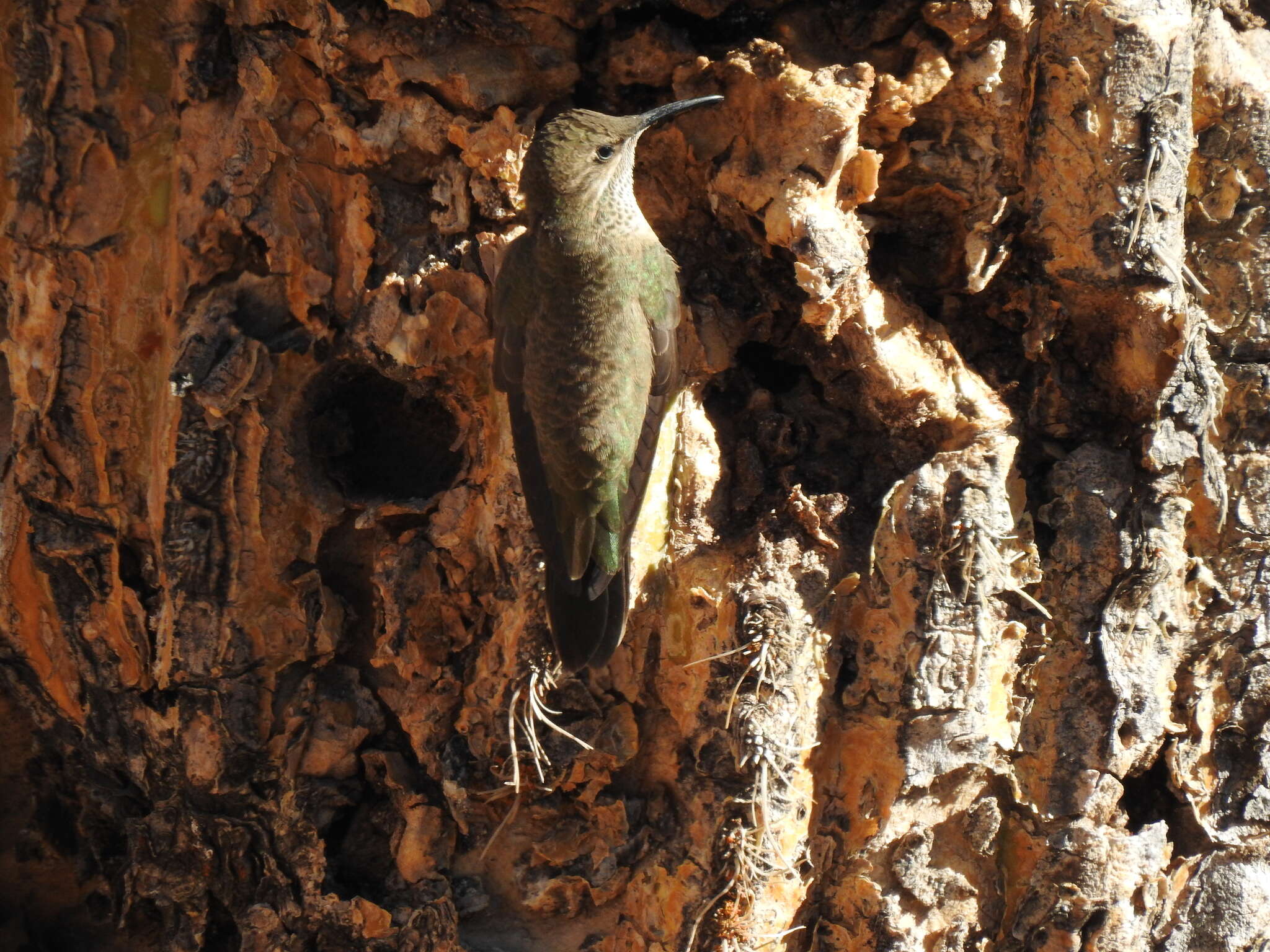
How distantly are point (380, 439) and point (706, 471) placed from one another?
0.93 m

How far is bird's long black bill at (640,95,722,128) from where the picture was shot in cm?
243

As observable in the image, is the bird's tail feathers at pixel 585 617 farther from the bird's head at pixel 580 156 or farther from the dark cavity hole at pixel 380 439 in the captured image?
the bird's head at pixel 580 156

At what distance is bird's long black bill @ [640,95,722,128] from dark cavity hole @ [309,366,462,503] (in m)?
0.90

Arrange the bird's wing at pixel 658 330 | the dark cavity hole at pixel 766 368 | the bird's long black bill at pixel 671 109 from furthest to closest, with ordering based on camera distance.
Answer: the dark cavity hole at pixel 766 368 < the bird's wing at pixel 658 330 < the bird's long black bill at pixel 671 109

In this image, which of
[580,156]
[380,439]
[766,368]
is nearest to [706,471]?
[766,368]

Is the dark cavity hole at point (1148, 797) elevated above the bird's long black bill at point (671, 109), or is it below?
below

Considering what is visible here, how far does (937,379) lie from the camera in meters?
2.54

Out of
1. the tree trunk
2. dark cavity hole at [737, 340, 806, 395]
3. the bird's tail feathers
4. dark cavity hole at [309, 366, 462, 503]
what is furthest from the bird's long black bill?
the bird's tail feathers

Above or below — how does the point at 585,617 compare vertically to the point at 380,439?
below

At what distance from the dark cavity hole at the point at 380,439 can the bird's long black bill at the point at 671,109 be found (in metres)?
0.90

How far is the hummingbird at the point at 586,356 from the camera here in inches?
96.6

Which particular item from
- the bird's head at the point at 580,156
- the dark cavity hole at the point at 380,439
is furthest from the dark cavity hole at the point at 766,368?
the dark cavity hole at the point at 380,439

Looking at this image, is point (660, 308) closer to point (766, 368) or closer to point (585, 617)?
point (766, 368)

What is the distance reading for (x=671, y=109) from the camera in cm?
246
